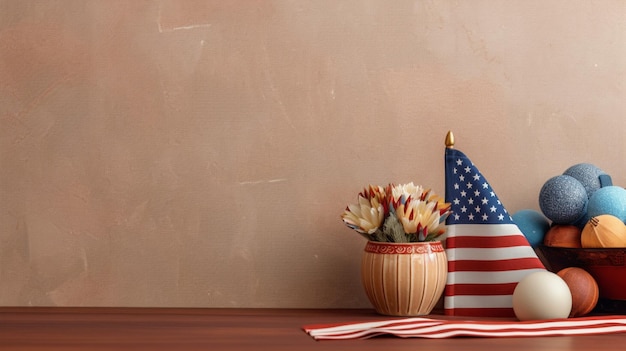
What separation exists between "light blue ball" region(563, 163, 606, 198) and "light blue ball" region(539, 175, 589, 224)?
0.09 ft

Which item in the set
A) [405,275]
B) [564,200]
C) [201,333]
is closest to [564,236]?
[564,200]

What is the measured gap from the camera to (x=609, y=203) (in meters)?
1.18

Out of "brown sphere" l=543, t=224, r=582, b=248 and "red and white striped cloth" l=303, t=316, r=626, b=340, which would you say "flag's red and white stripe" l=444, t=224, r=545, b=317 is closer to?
"brown sphere" l=543, t=224, r=582, b=248

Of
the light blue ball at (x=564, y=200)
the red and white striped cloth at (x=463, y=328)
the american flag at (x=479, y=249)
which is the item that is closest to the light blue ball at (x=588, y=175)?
the light blue ball at (x=564, y=200)

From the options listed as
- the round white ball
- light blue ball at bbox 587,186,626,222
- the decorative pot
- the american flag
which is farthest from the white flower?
light blue ball at bbox 587,186,626,222

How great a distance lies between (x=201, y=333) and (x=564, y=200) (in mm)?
638

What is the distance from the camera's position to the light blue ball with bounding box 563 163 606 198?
126 cm

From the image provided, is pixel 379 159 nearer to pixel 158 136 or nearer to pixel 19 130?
pixel 158 136

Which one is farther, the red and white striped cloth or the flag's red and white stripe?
the flag's red and white stripe

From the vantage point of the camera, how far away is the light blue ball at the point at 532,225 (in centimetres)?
126

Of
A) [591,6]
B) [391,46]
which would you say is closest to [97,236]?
[391,46]

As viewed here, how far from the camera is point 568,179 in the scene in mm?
1227

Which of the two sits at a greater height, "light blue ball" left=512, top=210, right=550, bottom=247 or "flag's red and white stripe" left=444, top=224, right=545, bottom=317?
"light blue ball" left=512, top=210, right=550, bottom=247

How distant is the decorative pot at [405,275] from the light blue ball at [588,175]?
0.29m
